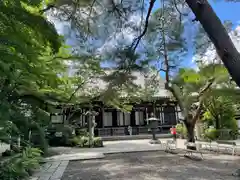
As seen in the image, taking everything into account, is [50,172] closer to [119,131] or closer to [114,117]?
[119,131]

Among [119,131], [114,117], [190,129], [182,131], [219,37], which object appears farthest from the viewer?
[114,117]

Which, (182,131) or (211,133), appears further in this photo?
(182,131)

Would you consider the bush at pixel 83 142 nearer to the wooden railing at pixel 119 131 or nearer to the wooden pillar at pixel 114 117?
the wooden railing at pixel 119 131

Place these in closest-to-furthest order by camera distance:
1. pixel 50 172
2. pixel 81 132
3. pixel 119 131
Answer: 1. pixel 50 172
2. pixel 81 132
3. pixel 119 131

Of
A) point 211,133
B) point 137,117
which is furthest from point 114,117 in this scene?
point 211,133

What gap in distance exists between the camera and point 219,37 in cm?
281

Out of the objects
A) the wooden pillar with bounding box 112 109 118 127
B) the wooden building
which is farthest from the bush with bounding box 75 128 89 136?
the wooden pillar with bounding box 112 109 118 127

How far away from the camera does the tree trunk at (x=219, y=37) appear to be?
106 inches

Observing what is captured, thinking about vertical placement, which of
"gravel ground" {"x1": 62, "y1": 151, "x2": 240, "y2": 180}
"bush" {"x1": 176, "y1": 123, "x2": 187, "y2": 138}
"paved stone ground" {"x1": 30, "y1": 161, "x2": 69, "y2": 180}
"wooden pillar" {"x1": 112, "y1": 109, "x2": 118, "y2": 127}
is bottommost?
"gravel ground" {"x1": 62, "y1": 151, "x2": 240, "y2": 180}

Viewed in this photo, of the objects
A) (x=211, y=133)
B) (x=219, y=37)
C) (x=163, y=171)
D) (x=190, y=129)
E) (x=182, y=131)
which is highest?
(x=219, y=37)

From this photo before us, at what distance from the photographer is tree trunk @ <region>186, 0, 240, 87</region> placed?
271 centimetres

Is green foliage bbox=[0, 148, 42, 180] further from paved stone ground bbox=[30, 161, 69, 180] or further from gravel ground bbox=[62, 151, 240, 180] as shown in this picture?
gravel ground bbox=[62, 151, 240, 180]

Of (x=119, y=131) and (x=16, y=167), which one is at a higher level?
(x=119, y=131)

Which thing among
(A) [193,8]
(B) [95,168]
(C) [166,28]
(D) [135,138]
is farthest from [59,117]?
(A) [193,8]
